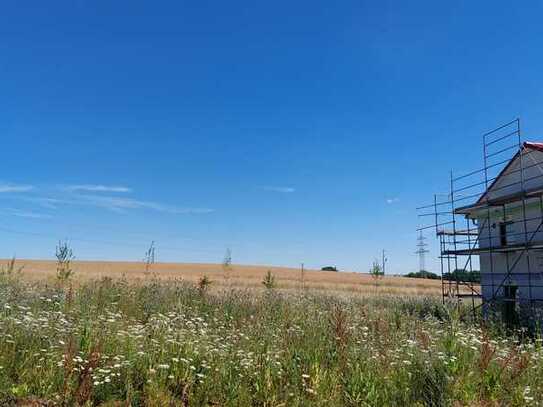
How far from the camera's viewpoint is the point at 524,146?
2059 cm

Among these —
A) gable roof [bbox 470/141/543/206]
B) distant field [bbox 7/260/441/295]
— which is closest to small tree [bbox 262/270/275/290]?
distant field [bbox 7/260/441/295]

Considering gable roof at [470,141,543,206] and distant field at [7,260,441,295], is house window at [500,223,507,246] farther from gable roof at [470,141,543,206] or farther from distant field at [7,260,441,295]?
distant field at [7,260,441,295]

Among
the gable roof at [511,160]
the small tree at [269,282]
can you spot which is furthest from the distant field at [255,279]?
the gable roof at [511,160]

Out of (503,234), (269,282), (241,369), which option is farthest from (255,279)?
(241,369)

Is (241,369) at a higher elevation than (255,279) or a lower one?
lower

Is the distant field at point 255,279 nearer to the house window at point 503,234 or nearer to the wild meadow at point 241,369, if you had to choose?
the house window at point 503,234

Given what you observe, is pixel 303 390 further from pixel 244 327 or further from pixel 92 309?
pixel 92 309

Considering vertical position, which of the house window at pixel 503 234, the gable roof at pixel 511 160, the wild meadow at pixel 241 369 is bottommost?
the wild meadow at pixel 241 369

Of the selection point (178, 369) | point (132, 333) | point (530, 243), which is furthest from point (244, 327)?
point (530, 243)

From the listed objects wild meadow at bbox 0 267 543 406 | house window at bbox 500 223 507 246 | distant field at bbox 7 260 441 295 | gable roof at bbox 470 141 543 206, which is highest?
gable roof at bbox 470 141 543 206

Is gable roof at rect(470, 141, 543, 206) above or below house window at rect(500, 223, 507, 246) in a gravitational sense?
above

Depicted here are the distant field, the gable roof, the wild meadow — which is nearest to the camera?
the wild meadow

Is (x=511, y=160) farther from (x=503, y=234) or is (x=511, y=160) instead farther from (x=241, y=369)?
(x=241, y=369)

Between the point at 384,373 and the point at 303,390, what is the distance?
1.25 meters
